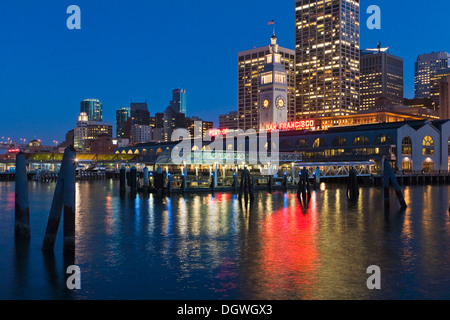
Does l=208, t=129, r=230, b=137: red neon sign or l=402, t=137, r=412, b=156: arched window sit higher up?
l=208, t=129, r=230, b=137: red neon sign

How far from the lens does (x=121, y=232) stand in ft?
102

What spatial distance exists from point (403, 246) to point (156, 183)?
1780 inches

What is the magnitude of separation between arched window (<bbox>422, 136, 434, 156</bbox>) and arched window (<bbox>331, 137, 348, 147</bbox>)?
65.5 ft

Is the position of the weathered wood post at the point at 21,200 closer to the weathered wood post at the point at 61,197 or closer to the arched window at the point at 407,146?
the weathered wood post at the point at 61,197

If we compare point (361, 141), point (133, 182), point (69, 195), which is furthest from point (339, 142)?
point (69, 195)

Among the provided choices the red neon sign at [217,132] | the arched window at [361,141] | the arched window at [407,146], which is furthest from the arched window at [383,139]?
the red neon sign at [217,132]

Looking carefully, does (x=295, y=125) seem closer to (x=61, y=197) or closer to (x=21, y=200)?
(x=21, y=200)

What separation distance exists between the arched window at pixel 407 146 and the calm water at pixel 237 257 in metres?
78.6

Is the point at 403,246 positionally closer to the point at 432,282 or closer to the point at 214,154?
the point at 432,282

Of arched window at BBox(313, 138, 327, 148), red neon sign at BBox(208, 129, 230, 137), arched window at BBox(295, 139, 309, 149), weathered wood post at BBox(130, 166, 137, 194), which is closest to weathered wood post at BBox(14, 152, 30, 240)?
weathered wood post at BBox(130, 166, 137, 194)

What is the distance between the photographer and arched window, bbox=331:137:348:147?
126900 millimetres

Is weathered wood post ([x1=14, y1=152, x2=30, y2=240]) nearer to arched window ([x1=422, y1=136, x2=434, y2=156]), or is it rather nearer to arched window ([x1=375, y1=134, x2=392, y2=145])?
arched window ([x1=375, y1=134, x2=392, y2=145])
